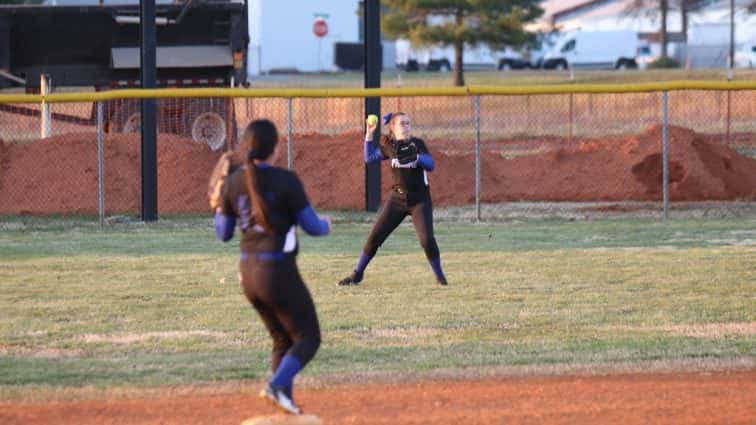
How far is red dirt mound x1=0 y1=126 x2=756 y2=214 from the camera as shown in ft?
68.6

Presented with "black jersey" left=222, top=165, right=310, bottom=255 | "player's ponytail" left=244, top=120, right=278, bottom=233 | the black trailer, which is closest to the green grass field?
"black jersey" left=222, top=165, right=310, bottom=255

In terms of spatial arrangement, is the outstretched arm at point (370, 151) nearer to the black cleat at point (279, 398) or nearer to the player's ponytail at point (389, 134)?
the player's ponytail at point (389, 134)

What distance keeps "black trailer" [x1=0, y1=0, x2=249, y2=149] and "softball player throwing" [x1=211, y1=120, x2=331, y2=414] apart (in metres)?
18.5

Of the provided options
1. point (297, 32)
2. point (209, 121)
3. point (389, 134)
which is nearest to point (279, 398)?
point (389, 134)

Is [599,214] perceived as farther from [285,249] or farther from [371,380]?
[285,249]

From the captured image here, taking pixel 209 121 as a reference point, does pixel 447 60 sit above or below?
above

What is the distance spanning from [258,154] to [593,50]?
60.5 m

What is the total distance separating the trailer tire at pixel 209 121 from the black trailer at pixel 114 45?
53 centimetres

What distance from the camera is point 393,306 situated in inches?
455

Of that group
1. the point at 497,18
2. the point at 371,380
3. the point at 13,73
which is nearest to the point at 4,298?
the point at 371,380

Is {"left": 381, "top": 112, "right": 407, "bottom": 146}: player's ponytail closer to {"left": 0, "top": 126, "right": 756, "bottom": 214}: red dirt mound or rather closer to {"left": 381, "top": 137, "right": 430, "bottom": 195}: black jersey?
{"left": 381, "top": 137, "right": 430, "bottom": 195}: black jersey

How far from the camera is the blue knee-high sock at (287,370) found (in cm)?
679

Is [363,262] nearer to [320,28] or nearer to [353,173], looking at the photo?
[353,173]

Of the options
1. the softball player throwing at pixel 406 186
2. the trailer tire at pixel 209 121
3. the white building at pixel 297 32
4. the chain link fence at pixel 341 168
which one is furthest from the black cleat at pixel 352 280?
the white building at pixel 297 32
